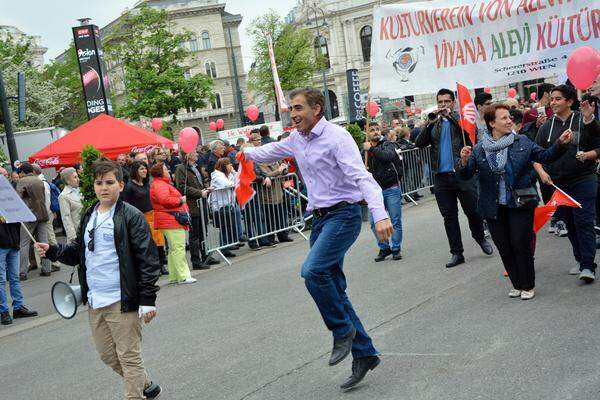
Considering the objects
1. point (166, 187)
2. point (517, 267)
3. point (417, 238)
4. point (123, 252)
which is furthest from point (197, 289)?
point (123, 252)

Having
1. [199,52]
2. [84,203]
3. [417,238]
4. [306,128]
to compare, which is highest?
[199,52]

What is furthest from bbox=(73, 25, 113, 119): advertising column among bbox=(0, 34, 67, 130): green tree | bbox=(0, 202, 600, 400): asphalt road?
bbox=(0, 34, 67, 130): green tree

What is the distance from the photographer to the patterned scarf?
23.4 feet

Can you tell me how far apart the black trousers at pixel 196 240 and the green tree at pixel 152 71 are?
40.1 metres

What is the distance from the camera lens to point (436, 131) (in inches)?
371

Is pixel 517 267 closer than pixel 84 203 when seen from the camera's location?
Yes

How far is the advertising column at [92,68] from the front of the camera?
23.0 metres

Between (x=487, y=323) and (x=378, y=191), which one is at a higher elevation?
(x=378, y=191)

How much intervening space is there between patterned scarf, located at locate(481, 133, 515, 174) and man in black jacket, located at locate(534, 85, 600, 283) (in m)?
0.58

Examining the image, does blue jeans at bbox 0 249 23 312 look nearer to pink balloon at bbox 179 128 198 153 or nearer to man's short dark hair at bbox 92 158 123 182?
pink balloon at bbox 179 128 198 153

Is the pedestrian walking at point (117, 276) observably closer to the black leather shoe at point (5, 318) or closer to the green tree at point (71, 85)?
the black leather shoe at point (5, 318)

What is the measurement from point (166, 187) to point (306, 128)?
6.02 meters

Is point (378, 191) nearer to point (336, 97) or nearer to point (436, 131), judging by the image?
point (436, 131)

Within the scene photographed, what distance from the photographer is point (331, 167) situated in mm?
5250
